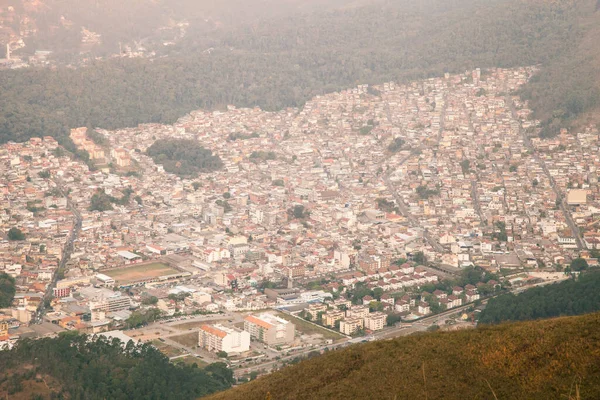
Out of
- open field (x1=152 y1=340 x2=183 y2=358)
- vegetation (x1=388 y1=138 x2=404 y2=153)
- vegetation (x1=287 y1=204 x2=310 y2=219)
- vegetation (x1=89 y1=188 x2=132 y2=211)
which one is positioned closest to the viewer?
open field (x1=152 y1=340 x2=183 y2=358)

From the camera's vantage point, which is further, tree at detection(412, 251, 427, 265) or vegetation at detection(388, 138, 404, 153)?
vegetation at detection(388, 138, 404, 153)

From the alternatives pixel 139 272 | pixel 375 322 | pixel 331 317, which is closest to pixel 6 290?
pixel 139 272

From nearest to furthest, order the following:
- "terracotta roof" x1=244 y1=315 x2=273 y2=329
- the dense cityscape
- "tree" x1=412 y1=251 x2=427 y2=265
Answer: "terracotta roof" x1=244 y1=315 x2=273 y2=329, the dense cityscape, "tree" x1=412 y1=251 x2=427 y2=265

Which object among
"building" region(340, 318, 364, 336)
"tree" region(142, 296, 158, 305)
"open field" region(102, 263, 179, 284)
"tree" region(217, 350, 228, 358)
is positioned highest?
"open field" region(102, 263, 179, 284)

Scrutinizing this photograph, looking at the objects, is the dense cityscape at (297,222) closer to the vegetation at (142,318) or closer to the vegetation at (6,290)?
the vegetation at (142,318)

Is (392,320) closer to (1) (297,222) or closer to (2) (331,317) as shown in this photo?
(2) (331,317)

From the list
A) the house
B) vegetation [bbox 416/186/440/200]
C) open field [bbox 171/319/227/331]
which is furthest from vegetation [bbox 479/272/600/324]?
vegetation [bbox 416/186/440/200]

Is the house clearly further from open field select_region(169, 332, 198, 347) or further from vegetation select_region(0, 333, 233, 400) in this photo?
vegetation select_region(0, 333, 233, 400)

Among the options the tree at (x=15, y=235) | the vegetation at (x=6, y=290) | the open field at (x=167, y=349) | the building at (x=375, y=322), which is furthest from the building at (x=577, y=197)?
the vegetation at (x=6, y=290)
